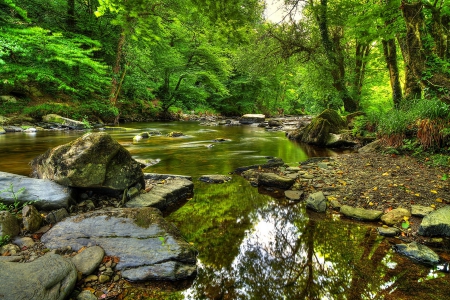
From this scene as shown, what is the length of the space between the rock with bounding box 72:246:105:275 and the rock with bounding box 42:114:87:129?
40.0 feet

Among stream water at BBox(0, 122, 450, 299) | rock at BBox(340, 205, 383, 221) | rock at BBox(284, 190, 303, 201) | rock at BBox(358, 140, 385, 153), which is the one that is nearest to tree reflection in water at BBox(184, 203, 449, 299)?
stream water at BBox(0, 122, 450, 299)

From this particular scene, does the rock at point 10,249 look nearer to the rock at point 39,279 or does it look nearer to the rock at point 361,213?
the rock at point 39,279

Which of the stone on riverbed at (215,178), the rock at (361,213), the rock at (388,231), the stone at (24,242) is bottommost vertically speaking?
the rock at (388,231)

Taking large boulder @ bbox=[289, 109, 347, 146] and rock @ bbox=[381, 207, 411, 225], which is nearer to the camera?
rock @ bbox=[381, 207, 411, 225]

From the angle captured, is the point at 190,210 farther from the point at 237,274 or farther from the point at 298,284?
the point at 298,284

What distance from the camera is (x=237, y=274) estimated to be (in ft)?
8.02

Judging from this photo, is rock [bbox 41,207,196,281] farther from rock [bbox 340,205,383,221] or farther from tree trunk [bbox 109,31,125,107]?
tree trunk [bbox 109,31,125,107]

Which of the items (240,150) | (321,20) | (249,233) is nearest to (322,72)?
(321,20)

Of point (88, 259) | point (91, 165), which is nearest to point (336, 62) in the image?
point (91, 165)

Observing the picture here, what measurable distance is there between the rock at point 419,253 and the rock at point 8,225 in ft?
13.4

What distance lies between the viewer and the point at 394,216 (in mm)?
3441

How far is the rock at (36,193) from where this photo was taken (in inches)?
125

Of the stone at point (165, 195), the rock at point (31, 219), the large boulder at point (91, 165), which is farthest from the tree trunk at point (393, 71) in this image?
the rock at point (31, 219)

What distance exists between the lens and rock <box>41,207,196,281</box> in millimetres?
2371
